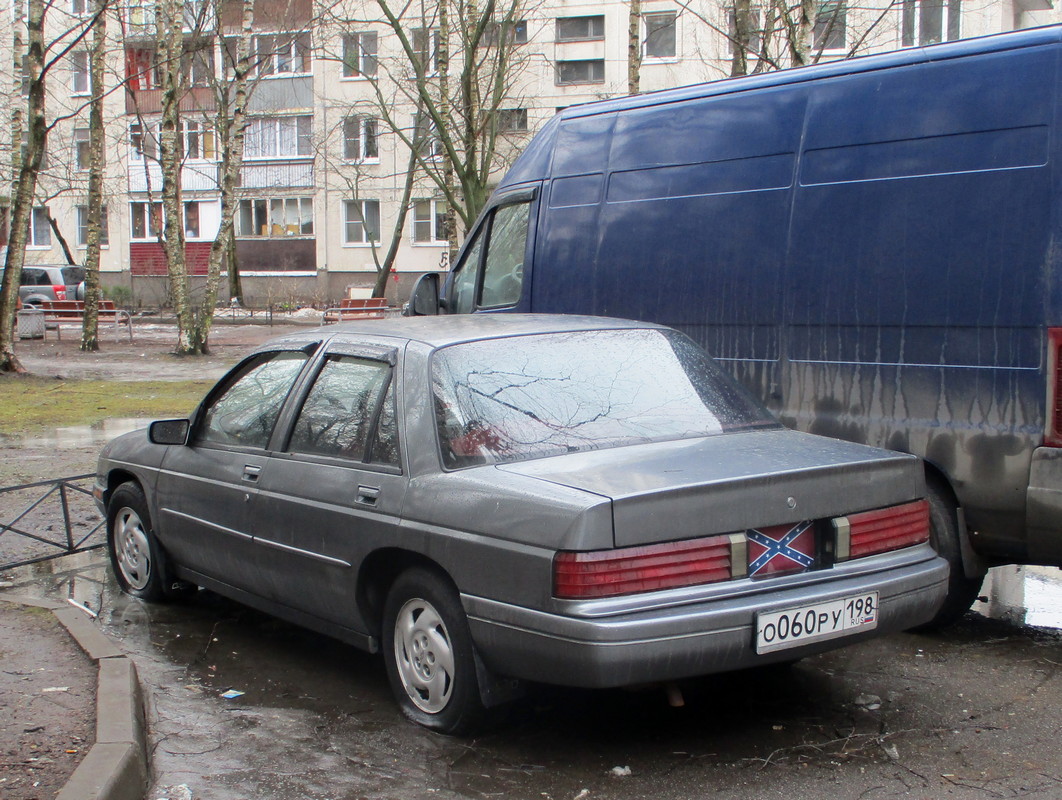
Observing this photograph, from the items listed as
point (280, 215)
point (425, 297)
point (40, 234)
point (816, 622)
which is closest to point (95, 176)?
point (425, 297)

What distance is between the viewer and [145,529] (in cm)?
654

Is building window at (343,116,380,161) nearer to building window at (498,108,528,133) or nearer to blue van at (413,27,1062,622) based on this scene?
building window at (498,108,528,133)

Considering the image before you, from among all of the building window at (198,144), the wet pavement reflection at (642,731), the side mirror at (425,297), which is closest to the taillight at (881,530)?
the wet pavement reflection at (642,731)

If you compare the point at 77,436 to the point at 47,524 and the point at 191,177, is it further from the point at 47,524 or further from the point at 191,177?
the point at 191,177

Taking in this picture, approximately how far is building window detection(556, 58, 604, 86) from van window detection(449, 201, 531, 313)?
133ft

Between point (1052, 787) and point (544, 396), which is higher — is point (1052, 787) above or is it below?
below

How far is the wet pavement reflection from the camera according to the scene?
4.12m

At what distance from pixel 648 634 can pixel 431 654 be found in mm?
995

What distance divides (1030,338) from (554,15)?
44697 mm

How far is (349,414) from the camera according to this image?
202 inches

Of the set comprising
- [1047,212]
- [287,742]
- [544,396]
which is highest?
[1047,212]

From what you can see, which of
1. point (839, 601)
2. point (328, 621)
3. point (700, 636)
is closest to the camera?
point (700, 636)

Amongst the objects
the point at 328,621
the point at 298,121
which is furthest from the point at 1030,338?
the point at 298,121

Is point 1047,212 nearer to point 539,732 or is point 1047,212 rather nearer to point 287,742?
point 539,732
